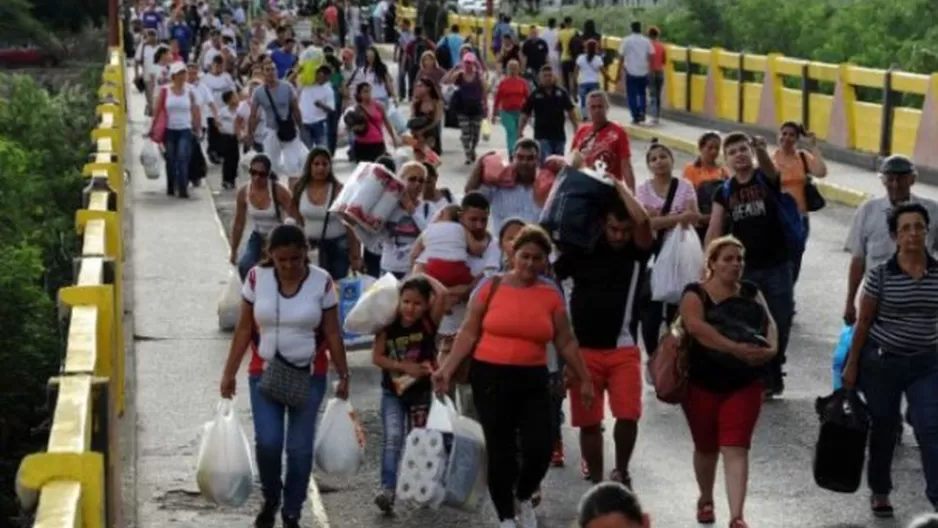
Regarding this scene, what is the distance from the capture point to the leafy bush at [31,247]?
40.8 ft

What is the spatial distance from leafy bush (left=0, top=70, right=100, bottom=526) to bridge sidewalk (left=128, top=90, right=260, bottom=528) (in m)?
0.65

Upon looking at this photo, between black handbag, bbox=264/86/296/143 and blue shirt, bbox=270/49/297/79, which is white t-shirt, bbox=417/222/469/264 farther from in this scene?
blue shirt, bbox=270/49/297/79

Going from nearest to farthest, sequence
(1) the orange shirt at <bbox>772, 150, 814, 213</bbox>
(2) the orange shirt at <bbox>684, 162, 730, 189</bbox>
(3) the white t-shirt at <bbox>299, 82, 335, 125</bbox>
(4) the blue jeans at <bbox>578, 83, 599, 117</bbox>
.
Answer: (2) the orange shirt at <bbox>684, 162, 730, 189</bbox>
(1) the orange shirt at <bbox>772, 150, 814, 213</bbox>
(3) the white t-shirt at <bbox>299, 82, 335, 125</bbox>
(4) the blue jeans at <bbox>578, 83, 599, 117</bbox>

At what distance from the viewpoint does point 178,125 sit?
2530 cm

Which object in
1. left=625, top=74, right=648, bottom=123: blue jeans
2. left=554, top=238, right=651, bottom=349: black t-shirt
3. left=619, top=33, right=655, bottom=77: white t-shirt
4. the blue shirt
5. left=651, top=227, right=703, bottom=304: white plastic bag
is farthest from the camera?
left=625, top=74, right=648, bottom=123: blue jeans

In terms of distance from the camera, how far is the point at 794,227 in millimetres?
13023

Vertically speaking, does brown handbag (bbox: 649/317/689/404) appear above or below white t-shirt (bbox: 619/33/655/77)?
above

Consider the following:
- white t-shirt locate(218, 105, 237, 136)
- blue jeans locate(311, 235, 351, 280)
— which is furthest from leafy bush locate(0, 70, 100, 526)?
blue jeans locate(311, 235, 351, 280)

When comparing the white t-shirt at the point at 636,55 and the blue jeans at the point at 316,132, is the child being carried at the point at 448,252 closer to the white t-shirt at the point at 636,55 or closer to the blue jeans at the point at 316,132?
the blue jeans at the point at 316,132

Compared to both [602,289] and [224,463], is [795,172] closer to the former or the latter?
[602,289]

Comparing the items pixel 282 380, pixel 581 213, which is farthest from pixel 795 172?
pixel 282 380

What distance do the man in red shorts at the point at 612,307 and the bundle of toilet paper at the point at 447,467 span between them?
72cm

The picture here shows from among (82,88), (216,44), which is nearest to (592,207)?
(82,88)

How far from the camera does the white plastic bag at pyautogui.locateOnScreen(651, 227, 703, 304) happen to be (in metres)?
13.4
